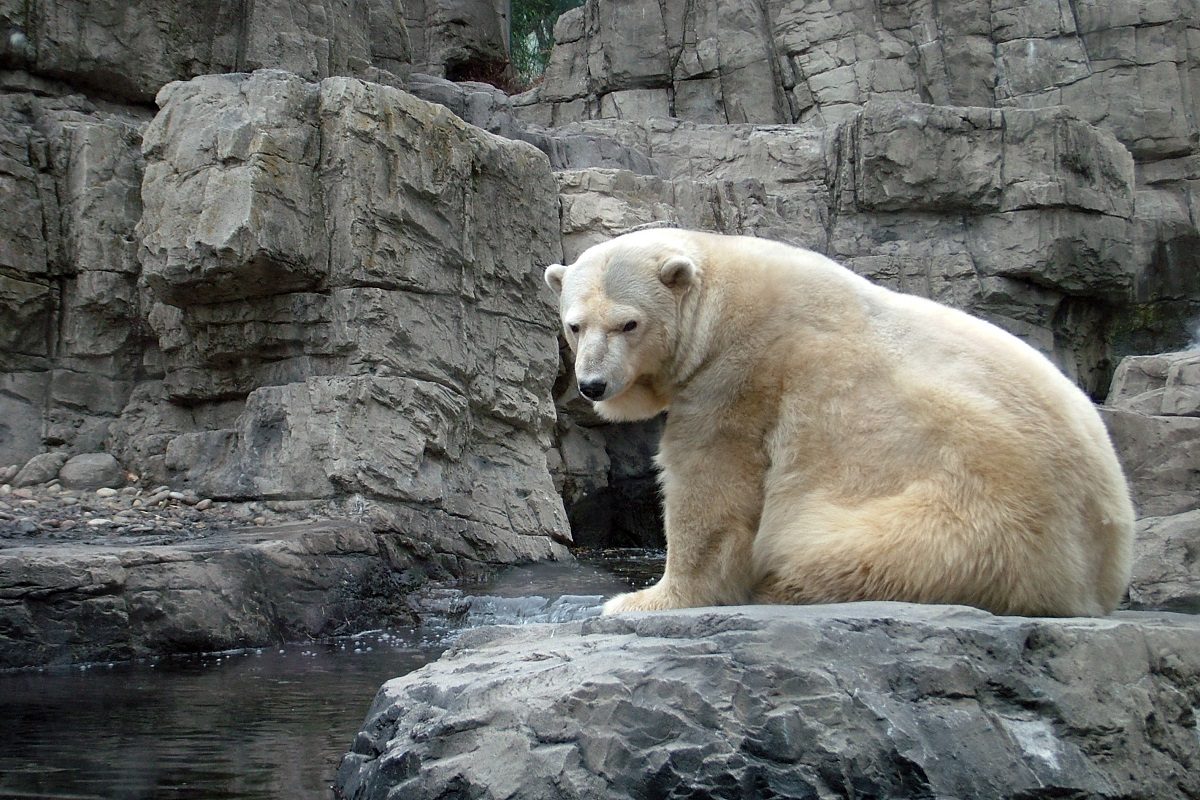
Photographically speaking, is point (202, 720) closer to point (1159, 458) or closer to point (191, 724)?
point (191, 724)

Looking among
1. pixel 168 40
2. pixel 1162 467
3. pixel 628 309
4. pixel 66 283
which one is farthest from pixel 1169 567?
pixel 168 40

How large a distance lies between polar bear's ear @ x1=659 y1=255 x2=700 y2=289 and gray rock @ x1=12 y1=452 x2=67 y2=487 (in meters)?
8.14

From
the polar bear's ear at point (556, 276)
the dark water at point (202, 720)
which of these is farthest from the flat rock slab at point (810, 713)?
the polar bear's ear at point (556, 276)

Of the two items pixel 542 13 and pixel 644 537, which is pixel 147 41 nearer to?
pixel 644 537

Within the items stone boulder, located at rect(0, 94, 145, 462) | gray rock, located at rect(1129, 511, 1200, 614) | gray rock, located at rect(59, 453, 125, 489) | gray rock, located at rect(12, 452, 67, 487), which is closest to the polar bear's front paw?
gray rock, located at rect(1129, 511, 1200, 614)

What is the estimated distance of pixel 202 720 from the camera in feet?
16.2

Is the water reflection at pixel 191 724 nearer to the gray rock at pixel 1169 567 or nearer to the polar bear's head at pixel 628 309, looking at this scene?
the polar bear's head at pixel 628 309

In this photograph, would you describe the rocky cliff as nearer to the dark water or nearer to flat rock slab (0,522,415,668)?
flat rock slab (0,522,415,668)

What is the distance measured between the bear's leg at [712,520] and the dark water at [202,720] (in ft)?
4.66

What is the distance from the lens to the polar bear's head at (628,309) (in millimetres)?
4352

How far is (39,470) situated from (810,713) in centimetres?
945

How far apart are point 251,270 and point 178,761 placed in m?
6.60

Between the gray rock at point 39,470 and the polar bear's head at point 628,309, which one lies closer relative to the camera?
the polar bear's head at point 628,309

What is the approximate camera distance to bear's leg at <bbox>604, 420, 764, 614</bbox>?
4133mm
